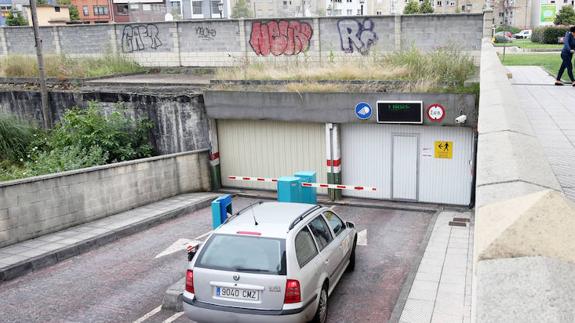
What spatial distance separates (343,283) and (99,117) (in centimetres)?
1140

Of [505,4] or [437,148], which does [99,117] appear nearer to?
[437,148]

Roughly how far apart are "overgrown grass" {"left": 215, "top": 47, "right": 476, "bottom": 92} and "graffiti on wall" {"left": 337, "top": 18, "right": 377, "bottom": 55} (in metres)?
3.15

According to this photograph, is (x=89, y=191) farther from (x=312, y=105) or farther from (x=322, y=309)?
(x=322, y=309)

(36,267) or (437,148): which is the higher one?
(437,148)

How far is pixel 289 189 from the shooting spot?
1234 centimetres

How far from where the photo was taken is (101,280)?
10.2 meters

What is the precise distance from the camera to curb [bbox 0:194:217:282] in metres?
10.4

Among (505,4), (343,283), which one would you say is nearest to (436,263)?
(343,283)

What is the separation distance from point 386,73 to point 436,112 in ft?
10.1

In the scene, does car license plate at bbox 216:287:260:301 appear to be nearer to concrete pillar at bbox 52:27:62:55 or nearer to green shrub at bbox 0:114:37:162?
green shrub at bbox 0:114:37:162

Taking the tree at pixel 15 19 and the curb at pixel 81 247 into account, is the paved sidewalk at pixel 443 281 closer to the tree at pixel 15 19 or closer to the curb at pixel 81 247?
the curb at pixel 81 247

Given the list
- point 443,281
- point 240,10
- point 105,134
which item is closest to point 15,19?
point 240,10

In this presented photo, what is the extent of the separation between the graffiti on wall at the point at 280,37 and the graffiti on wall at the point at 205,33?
A: 2.04 metres

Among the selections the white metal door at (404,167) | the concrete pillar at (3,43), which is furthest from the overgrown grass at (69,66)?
the white metal door at (404,167)
